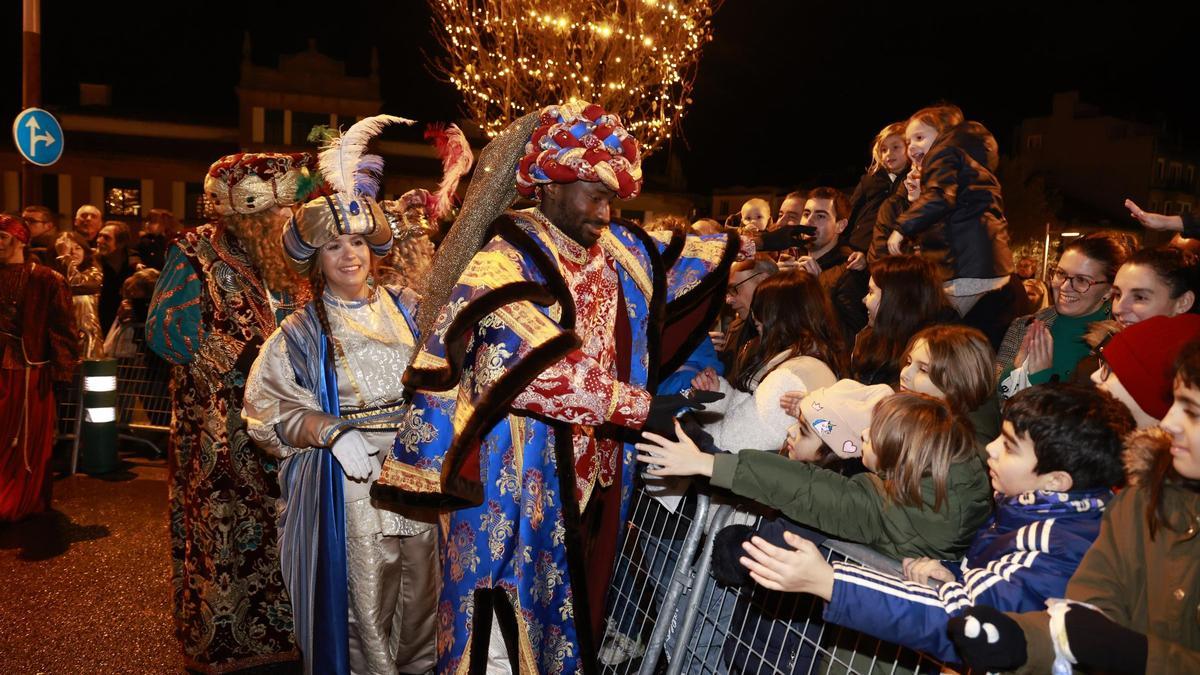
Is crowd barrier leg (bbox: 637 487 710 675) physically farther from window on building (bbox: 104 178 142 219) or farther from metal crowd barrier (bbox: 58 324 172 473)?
window on building (bbox: 104 178 142 219)

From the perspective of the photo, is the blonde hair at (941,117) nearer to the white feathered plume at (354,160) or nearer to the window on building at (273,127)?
the white feathered plume at (354,160)

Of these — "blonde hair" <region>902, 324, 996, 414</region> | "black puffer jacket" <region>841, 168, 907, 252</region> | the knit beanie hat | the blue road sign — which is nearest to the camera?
the knit beanie hat

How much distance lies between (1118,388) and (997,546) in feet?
2.65

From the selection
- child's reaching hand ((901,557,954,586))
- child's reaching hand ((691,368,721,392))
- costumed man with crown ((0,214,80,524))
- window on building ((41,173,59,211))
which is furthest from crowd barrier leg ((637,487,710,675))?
window on building ((41,173,59,211))

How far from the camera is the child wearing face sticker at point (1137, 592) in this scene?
1.66 m

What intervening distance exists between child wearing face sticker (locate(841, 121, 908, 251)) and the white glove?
3234 millimetres

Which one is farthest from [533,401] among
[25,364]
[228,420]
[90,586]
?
[25,364]

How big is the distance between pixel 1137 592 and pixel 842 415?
1076mm

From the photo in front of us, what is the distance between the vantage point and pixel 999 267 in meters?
4.31

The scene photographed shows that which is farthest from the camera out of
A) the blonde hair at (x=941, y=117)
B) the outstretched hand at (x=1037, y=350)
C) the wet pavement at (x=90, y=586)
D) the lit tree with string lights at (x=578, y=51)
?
the lit tree with string lights at (x=578, y=51)

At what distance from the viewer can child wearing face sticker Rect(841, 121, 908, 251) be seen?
5.19m

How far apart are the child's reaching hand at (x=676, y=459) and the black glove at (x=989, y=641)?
2.68ft

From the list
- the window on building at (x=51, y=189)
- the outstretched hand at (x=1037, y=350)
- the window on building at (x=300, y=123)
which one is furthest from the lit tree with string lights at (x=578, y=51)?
the window on building at (x=51, y=189)

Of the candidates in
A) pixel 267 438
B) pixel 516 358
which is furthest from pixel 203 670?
pixel 516 358
